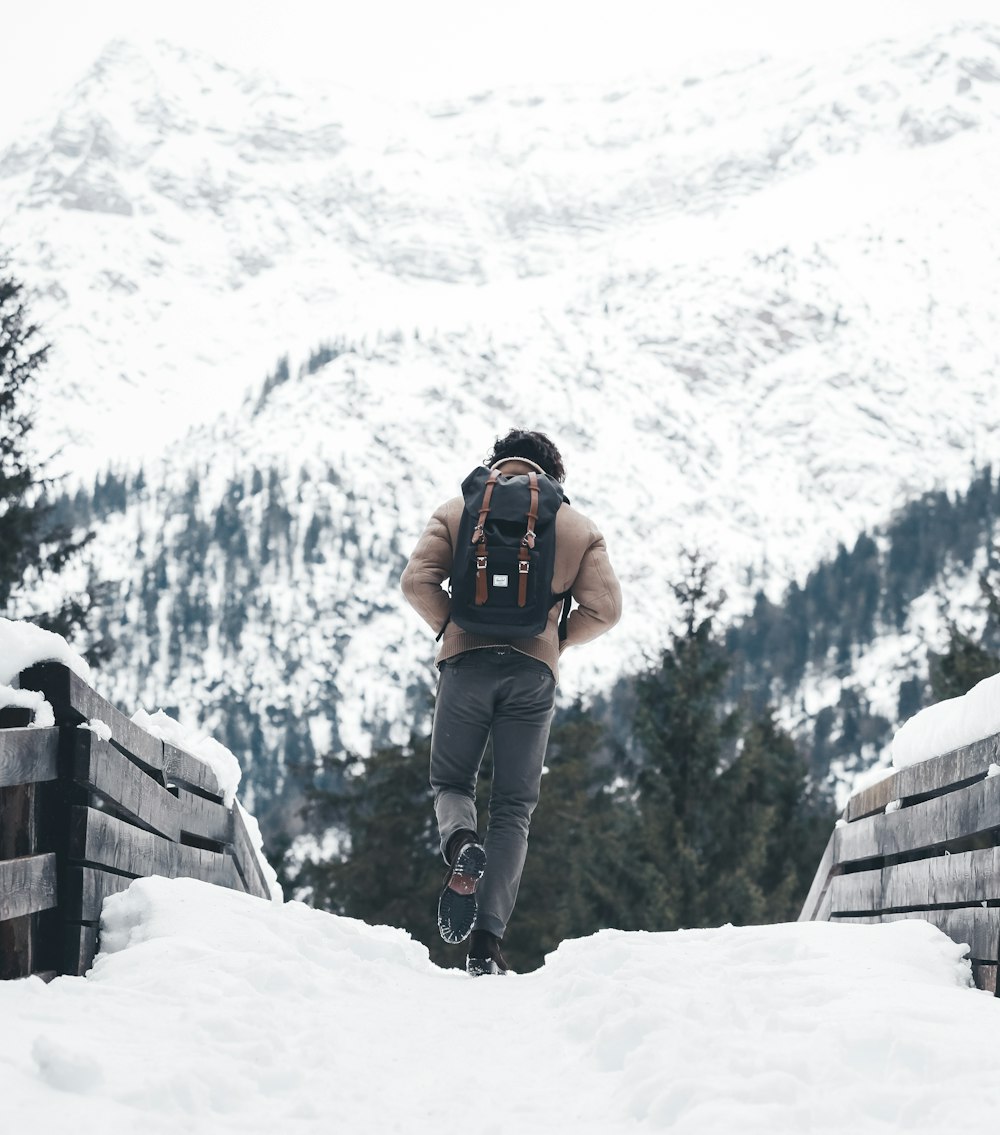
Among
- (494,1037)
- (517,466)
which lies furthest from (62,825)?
(517,466)

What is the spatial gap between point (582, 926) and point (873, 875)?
774 inches

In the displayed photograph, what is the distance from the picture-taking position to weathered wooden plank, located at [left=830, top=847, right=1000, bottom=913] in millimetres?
4527

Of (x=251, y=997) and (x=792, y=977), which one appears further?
(x=792, y=977)

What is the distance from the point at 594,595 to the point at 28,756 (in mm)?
2700

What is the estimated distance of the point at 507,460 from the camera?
252 inches

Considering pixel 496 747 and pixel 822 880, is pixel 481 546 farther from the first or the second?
pixel 822 880

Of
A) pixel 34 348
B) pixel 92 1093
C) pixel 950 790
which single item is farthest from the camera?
pixel 34 348

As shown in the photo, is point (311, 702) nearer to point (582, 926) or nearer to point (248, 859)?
point (582, 926)

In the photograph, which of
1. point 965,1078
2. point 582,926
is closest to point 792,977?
point 965,1078

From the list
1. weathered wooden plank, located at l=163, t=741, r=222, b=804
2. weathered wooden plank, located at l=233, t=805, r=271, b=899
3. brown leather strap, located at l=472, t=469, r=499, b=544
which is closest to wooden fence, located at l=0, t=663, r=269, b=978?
weathered wooden plank, located at l=163, t=741, r=222, b=804

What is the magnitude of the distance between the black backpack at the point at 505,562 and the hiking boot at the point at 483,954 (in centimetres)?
125

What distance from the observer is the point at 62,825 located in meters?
4.52

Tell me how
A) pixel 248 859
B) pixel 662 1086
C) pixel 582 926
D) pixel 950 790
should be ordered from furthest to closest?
pixel 582 926, pixel 248 859, pixel 950 790, pixel 662 1086

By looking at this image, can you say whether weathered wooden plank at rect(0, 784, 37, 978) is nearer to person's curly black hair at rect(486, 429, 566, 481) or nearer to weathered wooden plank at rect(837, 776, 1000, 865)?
person's curly black hair at rect(486, 429, 566, 481)
